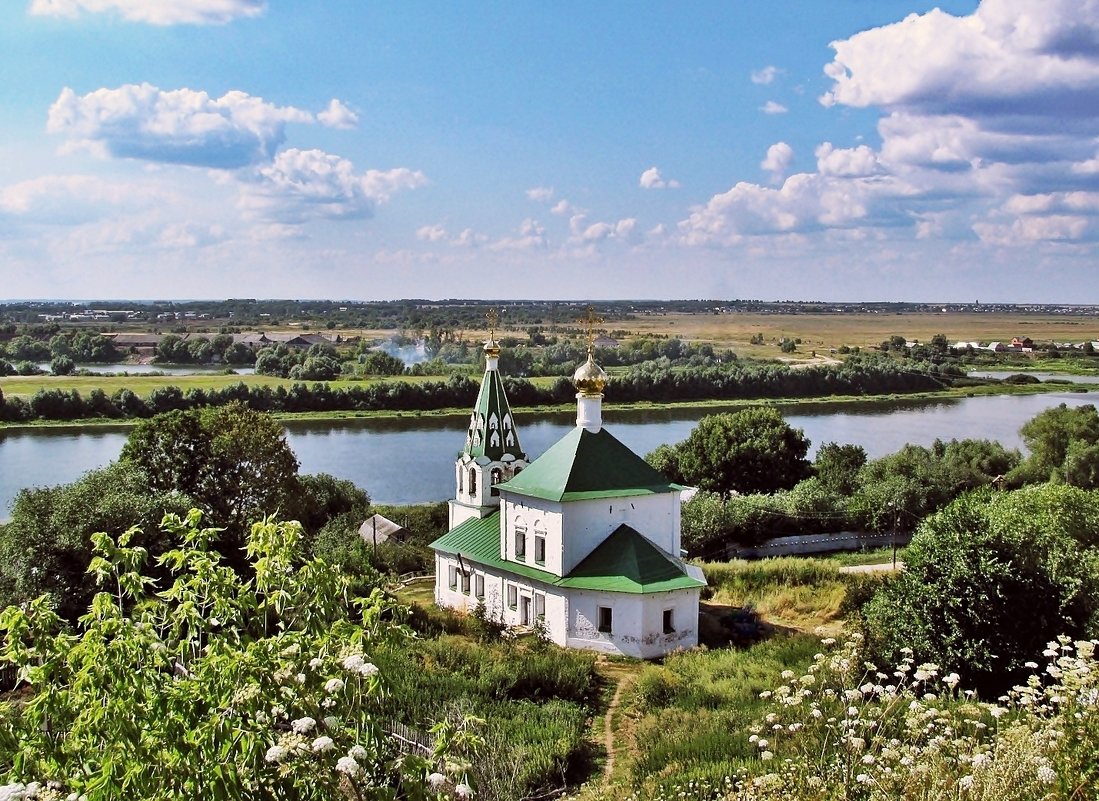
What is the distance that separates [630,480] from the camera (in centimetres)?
1324

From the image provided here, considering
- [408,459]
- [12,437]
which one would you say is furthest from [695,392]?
[12,437]

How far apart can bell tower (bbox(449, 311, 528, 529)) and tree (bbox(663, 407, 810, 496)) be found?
11023mm

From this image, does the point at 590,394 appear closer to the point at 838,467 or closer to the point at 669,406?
the point at 838,467

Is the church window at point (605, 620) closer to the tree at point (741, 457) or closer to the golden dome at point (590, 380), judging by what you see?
the golden dome at point (590, 380)

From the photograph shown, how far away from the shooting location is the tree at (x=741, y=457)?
82.8 ft

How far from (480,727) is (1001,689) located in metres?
4.92

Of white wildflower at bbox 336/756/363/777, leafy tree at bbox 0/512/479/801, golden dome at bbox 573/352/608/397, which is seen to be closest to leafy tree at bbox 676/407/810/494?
golden dome at bbox 573/352/608/397

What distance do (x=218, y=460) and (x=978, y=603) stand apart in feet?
40.7

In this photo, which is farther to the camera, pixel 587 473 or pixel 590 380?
pixel 590 380

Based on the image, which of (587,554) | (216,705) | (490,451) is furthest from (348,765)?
(490,451)

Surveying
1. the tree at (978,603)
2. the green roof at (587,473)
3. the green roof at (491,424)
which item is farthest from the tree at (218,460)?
the tree at (978,603)

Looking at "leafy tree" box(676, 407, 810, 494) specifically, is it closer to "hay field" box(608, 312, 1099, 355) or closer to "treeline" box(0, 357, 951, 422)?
"treeline" box(0, 357, 951, 422)

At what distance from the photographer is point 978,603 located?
9922 mm

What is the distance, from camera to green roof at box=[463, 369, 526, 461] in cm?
1497
